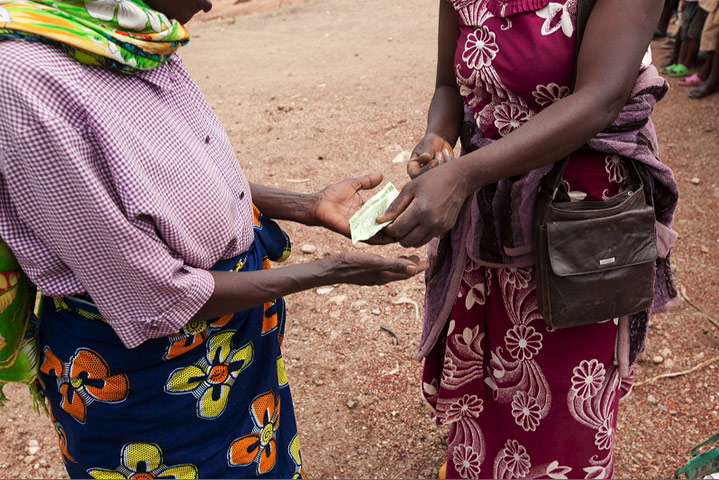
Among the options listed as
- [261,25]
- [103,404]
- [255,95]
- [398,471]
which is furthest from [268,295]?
[261,25]

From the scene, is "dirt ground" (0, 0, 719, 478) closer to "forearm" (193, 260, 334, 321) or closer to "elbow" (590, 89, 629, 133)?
"forearm" (193, 260, 334, 321)

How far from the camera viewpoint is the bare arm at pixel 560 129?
1.62 meters

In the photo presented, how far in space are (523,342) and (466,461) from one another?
2.11 ft

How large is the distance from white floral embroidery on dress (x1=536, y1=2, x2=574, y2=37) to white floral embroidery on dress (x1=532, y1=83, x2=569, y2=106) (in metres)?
0.14

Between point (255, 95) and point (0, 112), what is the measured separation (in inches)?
238

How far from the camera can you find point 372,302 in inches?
153

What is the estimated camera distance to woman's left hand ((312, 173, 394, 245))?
218 cm

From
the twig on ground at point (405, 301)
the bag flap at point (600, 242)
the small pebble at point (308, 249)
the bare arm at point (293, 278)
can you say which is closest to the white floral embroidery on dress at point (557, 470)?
the bag flap at point (600, 242)

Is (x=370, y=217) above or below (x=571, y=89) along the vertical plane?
below

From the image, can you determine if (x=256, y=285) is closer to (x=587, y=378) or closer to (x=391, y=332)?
(x=587, y=378)

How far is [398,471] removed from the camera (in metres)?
2.87

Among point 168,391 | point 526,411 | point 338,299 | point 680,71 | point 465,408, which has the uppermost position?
point 168,391

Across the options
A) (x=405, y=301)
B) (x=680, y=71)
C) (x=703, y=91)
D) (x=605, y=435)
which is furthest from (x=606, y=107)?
(x=680, y=71)

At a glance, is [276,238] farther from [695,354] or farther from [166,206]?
[695,354]
